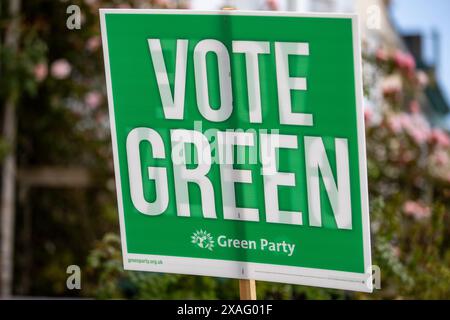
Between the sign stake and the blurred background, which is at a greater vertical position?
the blurred background

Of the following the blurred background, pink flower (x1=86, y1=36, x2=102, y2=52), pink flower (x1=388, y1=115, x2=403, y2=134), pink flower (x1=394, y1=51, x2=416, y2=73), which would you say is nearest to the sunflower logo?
the blurred background

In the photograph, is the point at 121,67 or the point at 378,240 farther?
the point at 378,240

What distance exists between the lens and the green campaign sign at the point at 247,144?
1771mm

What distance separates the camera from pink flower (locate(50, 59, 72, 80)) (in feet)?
21.1

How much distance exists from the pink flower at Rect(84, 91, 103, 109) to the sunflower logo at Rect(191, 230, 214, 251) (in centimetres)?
478

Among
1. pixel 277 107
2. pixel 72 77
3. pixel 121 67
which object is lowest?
pixel 277 107

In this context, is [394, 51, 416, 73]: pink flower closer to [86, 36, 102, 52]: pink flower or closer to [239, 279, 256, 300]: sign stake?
[86, 36, 102, 52]: pink flower

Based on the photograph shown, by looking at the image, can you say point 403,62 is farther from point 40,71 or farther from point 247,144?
point 247,144

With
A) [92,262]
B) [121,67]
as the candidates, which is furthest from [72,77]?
[121,67]

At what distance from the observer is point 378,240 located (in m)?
2.99

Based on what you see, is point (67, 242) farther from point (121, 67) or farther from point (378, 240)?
point (121, 67)

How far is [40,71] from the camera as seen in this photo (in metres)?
6.23

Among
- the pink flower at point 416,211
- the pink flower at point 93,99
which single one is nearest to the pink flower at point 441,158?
the pink flower at point 416,211

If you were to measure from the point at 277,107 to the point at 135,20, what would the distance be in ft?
1.33
